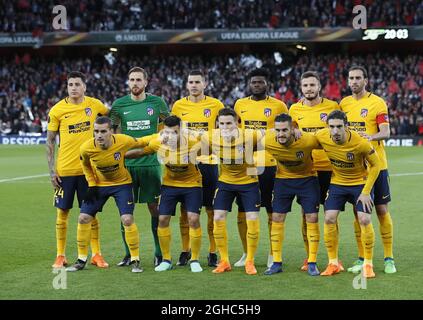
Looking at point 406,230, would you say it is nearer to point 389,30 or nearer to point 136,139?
point 136,139

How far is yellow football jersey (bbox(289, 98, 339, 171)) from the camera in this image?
28.6 feet

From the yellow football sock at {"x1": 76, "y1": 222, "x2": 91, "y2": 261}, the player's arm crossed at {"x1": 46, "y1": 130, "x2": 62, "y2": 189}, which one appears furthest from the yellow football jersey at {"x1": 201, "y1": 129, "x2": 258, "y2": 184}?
the player's arm crossed at {"x1": 46, "y1": 130, "x2": 62, "y2": 189}

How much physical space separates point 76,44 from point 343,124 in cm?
3315

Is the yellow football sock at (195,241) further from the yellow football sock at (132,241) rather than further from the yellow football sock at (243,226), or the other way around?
the yellow football sock at (243,226)

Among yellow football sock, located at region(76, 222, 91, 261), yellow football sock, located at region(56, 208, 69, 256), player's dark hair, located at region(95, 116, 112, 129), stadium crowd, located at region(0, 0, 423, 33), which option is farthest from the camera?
stadium crowd, located at region(0, 0, 423, 33)

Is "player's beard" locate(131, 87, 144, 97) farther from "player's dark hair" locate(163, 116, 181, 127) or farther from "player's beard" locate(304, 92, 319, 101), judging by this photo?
"player's beard" locate(304, 92, 319, 101)

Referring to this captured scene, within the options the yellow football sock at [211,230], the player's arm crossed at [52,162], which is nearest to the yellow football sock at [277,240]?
the yellow football sock at [211,230]

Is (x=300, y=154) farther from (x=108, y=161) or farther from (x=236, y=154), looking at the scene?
(x=108, y=161)

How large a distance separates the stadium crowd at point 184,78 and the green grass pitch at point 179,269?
21537 millimetres

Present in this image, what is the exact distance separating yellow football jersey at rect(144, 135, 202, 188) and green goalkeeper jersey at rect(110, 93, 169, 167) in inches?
17.0

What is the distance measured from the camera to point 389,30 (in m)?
36.1

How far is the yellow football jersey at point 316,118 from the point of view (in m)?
8.71

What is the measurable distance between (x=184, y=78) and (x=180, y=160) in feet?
103

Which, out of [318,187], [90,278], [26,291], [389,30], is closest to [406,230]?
[318,187]
